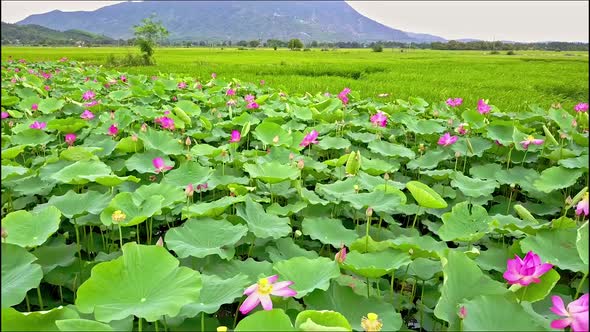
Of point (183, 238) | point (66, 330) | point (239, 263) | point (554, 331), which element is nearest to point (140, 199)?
point (183, 238)

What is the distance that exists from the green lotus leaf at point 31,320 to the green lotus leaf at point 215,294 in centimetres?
30

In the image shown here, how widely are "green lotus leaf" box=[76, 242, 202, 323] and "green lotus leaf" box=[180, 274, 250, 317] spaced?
63 millimetres

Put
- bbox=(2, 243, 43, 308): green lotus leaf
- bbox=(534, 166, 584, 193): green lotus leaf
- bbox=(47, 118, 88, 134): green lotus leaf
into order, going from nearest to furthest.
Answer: bbox=(2, 243, 43, 308): green lotus leaf < bbox=(534, 166, 584, 193): green lotus leaf < bbox=(47, 118, 88, 134): green lotus leaf

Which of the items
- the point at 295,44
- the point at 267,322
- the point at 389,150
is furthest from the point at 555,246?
the point at 295,44

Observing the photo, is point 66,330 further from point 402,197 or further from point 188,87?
point 188,87

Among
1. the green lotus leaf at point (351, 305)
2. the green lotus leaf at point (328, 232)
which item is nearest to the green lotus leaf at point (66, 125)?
the green lotus leaf at point (328, 232)

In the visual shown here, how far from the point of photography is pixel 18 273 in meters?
1.34

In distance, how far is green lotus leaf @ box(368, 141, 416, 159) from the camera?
2873mm

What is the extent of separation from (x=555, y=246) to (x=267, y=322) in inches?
43.9

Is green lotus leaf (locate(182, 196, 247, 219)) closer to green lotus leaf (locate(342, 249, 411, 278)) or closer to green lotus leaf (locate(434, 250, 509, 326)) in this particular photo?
green lotus leaf (locate(342, 249, 411, 278))

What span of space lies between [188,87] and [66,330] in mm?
5432

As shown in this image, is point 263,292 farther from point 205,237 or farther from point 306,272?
point 205,237

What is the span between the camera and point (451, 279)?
48.8 inches

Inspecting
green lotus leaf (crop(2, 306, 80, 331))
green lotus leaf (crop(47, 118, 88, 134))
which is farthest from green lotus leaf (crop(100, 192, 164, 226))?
green lotus leaf (crop(47, 118, 88, 134))
